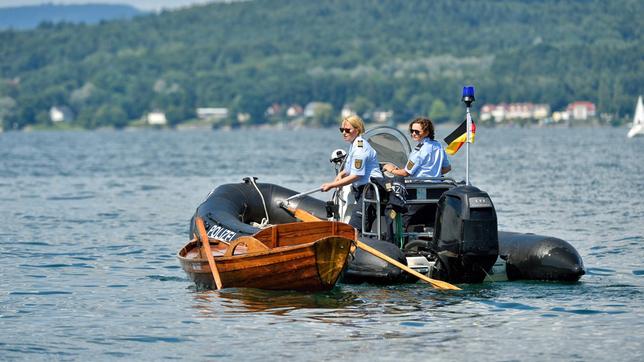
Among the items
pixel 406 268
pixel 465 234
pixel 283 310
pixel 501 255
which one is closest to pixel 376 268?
pixel 406 268

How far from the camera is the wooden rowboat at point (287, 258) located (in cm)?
1636

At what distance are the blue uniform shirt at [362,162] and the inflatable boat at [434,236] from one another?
0.22 meters

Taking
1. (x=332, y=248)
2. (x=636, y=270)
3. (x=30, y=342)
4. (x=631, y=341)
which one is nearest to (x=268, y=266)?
(x=332, y=248)

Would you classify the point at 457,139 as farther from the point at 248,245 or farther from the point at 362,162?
the point at 248,245

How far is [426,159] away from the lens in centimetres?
1817

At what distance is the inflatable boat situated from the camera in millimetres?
16766

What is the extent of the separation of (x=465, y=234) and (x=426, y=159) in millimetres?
1817

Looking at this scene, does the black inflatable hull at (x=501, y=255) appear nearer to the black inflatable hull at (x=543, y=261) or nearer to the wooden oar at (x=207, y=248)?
the black inflatable hull at (x=543, y=261)

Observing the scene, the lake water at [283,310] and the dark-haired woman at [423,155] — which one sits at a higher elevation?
the dark-haired woman at [423,155]

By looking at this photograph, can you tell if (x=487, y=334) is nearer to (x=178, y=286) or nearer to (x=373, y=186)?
(x=373, y=186)

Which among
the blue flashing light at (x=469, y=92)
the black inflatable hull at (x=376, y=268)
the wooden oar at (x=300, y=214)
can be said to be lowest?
the black inflatable hull at (x=376, y=268)

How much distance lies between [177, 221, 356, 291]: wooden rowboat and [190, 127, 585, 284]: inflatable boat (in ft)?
1.62

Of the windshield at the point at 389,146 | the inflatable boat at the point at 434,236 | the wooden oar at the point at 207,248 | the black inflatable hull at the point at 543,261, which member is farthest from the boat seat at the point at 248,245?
the black inflatable hull at the point at 543,261

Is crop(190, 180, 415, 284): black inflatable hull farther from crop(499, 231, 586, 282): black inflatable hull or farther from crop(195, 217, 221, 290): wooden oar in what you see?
crop(499, 231, 586, 282): black inflatable hull
